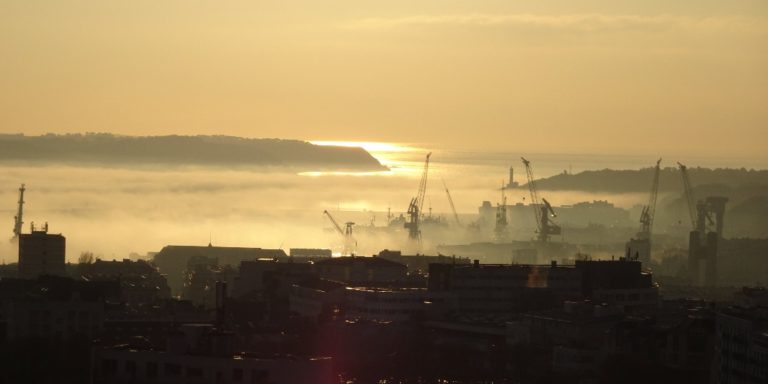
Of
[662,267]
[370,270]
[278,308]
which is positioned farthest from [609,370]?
[662,267]

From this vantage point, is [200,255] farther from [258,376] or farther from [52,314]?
[258,376]

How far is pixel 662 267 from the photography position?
19550cm

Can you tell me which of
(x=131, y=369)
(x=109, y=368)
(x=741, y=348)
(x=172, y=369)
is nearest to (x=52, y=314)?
(x=741, y=348)

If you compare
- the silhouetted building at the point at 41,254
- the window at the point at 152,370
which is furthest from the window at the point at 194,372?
the silhouetted building at the point at 41,254

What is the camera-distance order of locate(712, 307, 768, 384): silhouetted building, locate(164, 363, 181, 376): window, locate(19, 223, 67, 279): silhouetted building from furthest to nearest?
1. locate(19, 223, 67, 279): silhouetted building
2. locate(712, 307, 768, 384): silhouetted building
3. locate(164, 363, 181, 376): window

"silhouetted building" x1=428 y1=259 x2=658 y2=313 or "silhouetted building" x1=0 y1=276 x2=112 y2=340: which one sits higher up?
"silhouetted building" x1=428 y1=259 x2=658 y2=313

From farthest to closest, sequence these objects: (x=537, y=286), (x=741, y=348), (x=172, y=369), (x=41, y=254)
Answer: (x=41, y=254) < (x=537, y=286) < (x=741, y=348) < (x=172, y=369)

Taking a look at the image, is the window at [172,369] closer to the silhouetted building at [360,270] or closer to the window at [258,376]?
the window at [258,376]

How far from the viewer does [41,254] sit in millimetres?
122688

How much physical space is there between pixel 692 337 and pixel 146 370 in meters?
30.3

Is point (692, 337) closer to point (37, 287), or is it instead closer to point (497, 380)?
point (497, 380)

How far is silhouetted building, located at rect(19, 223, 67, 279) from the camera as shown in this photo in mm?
121188

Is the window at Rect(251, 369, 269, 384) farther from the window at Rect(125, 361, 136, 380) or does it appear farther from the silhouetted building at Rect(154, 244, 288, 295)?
the silhouetted building at Rect(154, 244, 288, 295)

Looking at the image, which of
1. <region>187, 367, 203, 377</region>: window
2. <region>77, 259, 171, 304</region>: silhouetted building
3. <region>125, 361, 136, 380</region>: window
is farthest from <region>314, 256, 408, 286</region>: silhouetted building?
<region>187, 367, 203, 377</region>: window
